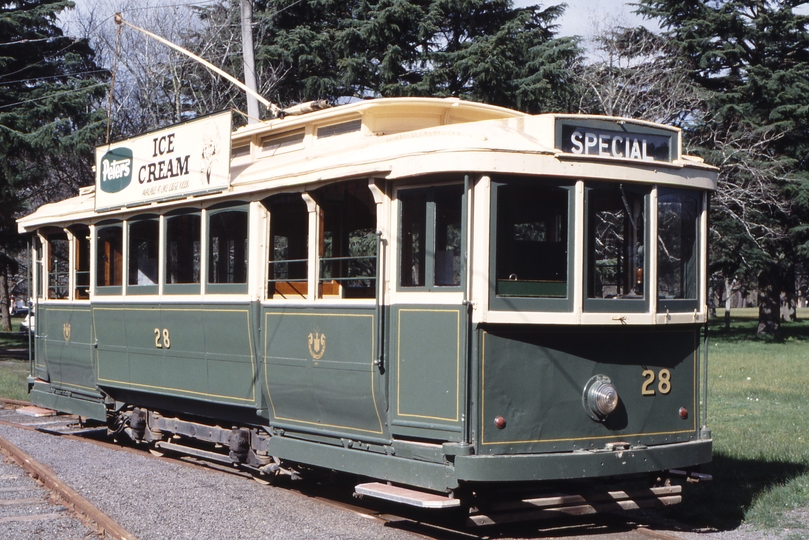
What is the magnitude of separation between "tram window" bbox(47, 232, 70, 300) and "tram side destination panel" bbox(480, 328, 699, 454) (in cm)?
756

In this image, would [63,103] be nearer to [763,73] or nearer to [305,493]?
[305,493]

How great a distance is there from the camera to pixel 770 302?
35.4m

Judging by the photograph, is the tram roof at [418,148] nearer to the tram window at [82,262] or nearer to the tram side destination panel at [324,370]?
the tram side destination panel at [324,370]

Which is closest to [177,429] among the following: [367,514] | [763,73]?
[367,514]

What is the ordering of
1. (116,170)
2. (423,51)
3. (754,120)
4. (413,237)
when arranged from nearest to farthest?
(413,237), (116,170), (423,51), (754,120)

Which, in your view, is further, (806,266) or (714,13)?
(806,266)

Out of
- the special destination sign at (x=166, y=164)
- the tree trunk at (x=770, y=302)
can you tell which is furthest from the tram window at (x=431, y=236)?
the tree trunk at (x=770, y=302)

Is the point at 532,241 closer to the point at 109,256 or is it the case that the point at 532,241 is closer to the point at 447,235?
the point at 447,235

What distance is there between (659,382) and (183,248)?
4799mm

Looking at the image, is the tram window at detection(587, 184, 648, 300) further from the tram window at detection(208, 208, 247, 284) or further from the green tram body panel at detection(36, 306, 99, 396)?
the green tram body panel at detection(36, 306, 99, 396)

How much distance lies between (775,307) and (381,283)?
31023 millimetres

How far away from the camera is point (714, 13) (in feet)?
109

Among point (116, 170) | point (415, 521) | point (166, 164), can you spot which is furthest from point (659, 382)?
point (116, 170)

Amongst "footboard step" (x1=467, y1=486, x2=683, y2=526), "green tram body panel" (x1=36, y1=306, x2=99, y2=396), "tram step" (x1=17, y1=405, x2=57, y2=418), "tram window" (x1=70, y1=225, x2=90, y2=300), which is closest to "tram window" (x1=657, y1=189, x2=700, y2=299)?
"footboard step" (x1=467, y1=486, x2=683, y2=526)
